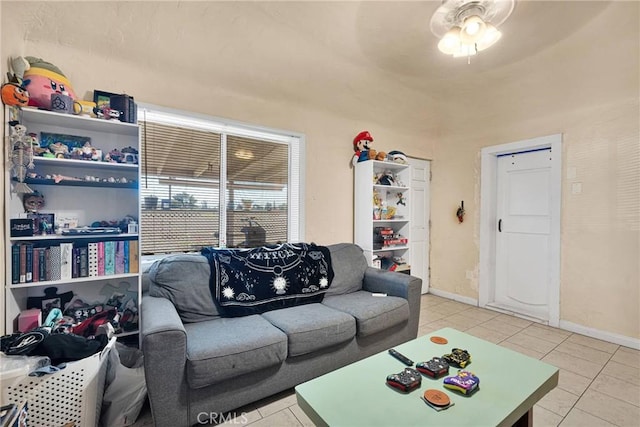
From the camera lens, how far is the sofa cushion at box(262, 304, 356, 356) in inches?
73.6

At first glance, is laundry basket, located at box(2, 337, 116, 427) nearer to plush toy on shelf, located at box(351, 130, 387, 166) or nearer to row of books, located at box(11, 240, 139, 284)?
row of books, located at box(11, 240, 139, 284)

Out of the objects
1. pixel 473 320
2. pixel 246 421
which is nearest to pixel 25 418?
pixel 246 421

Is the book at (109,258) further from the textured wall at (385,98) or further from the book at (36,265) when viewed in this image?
the textured wall at (385,98)

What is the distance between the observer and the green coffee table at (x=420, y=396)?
1110 mm

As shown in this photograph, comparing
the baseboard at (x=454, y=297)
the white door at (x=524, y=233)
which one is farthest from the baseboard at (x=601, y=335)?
the baseboard at (x=454, y=297)

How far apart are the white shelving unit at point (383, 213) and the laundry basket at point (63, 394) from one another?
2572mm

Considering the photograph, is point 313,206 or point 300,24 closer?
point 300,24

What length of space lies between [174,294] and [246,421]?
951mm

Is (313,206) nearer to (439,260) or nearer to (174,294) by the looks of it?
(174,294)

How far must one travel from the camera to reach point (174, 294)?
204 cm

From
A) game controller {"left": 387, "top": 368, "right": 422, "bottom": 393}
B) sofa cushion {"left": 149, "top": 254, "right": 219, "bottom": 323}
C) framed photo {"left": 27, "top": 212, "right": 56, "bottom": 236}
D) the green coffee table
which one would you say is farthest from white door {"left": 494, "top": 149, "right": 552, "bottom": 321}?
framed photo {"left": 27, "top": 212, "right": 56, "bottom": 236}

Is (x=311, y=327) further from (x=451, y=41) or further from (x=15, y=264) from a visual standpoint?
(x=451, y=41)

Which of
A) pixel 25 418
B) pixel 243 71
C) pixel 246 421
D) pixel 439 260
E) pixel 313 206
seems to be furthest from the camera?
pixel 439 260

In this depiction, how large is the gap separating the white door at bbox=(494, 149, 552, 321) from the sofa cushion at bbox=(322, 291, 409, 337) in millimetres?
1972
